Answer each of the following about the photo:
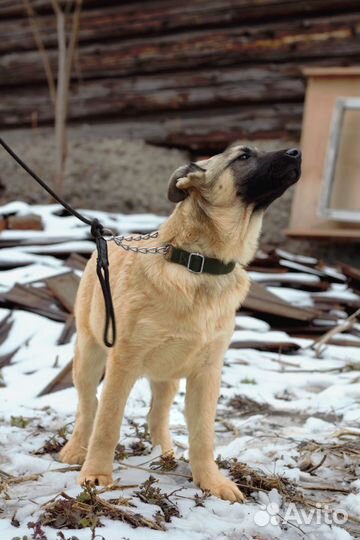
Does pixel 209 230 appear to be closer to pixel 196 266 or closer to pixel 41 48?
pixel 196 266

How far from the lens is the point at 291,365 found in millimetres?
5418

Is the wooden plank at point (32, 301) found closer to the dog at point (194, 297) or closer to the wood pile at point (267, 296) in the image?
the wood pile at point (267, 296)

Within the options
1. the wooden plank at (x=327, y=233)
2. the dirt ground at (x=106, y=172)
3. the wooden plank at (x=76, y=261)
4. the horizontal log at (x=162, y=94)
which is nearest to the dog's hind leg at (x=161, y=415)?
the wooden plank at (x=76, y=261)

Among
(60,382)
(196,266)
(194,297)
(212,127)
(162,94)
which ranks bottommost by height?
(60,382)

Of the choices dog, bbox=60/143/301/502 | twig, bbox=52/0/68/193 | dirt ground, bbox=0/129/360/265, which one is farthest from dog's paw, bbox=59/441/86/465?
twig, bbox=52/0/68/193

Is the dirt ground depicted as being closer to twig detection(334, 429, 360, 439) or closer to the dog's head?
twig detection(334, 429, 360, 439)

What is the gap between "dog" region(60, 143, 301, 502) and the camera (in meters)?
2.96

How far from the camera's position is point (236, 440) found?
373 centimetres

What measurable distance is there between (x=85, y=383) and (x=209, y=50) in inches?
307

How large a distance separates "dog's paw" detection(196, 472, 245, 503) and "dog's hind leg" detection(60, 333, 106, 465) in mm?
682

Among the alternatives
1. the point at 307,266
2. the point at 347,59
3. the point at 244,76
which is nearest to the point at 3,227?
the point at 307,266

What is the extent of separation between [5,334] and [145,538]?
347 centimetres

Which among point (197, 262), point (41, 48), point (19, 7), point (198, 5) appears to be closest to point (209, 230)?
point (197, 262)

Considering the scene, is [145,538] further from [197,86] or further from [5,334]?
[197,86]
